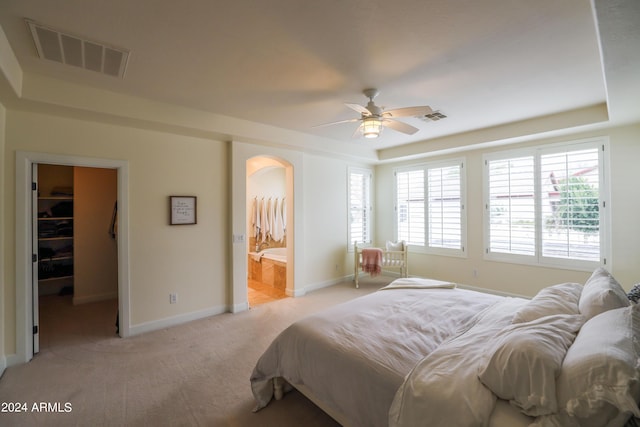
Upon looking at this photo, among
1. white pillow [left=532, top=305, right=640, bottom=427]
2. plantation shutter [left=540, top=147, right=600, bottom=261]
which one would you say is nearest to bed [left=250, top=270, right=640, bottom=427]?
white pillow [left=532, top=305, right=640, bottom=427]

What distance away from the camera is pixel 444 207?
5.25 metres

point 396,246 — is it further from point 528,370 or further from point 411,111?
point 528,370

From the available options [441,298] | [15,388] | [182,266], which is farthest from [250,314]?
[441,298]

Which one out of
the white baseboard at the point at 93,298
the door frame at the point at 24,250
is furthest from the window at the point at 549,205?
the white baseboard at the point at 93,298

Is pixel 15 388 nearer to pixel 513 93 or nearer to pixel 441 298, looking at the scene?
pixel 441 298

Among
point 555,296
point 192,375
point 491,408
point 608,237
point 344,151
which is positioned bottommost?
point 192,375

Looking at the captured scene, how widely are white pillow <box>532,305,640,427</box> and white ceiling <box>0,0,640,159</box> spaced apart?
1679mm

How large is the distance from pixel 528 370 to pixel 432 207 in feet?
14.8

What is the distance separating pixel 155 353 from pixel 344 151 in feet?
13.4

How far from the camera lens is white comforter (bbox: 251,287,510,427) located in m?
1.48

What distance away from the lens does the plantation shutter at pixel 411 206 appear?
5617mm

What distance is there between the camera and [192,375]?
2.53 metres

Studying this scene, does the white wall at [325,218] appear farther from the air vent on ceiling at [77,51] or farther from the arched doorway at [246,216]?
the air vent on ceiling at [77,51]

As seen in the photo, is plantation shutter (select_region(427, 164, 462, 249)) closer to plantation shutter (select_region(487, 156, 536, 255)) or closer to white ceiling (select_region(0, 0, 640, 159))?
plantation shutter (select_region(487, 156, 536, 255))
